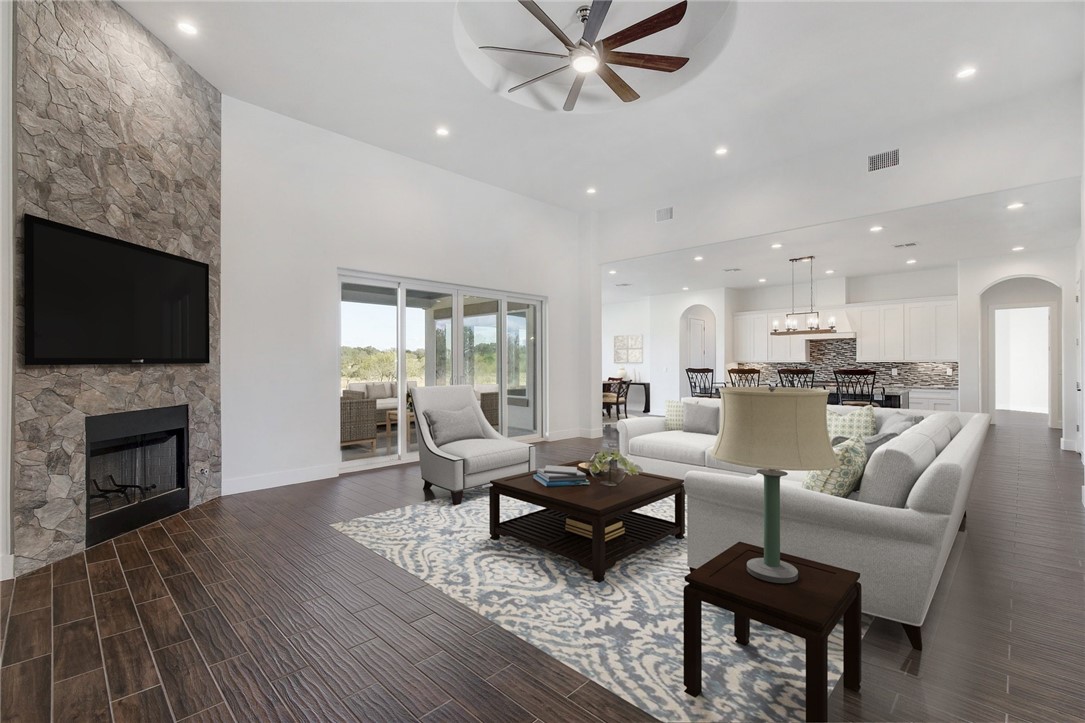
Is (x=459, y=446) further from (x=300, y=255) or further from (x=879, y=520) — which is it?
(x=879, y=520)

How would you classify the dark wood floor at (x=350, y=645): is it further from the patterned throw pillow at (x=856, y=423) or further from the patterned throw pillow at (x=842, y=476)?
the patterned throw pillow at (x=856, y=423)

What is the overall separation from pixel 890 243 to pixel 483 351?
241 inches

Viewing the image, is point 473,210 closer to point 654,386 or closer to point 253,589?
point 253,589

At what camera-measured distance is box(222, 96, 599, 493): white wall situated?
4598 millimetres

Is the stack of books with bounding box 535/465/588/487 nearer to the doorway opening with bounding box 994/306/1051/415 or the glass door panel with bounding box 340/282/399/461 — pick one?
the glass door panel with bounding box 340/282/399/461

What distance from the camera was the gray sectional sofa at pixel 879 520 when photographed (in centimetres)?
203

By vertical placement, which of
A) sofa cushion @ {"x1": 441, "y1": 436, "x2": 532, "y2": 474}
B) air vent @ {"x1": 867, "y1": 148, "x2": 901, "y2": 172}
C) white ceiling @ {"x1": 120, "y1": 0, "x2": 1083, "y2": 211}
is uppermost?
white ceiling @ {"x1": 120, "y1": 0, "x2": 1083, "y2": 211}

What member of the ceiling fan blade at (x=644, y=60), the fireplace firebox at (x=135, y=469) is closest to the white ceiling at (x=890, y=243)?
the ceiling fan blade at (x=644, y=60)

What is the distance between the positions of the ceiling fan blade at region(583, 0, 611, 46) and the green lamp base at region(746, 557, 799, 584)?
318 centimetres

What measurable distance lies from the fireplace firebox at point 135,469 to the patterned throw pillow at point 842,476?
447 cm

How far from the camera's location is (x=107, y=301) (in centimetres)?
340

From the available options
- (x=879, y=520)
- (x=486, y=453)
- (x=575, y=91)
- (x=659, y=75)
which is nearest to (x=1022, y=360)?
(x=659, y=75)

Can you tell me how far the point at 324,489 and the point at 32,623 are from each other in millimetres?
2436

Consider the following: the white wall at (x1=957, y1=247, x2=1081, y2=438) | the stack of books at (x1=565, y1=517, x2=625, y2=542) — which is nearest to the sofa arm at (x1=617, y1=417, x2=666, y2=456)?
the stack of books at (x1=565, y1=517, x2=625, y2=542)
